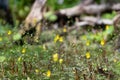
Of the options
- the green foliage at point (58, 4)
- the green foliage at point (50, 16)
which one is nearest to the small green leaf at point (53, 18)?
the green foliage at point (50, 16)

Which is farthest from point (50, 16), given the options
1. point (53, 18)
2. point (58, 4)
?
point (58, 4)

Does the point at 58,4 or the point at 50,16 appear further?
the point at 58,4

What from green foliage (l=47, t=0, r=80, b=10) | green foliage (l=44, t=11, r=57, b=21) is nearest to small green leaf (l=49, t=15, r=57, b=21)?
green foliage (l=44, t=11, r=57, b=21)

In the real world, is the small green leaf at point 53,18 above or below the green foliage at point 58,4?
below

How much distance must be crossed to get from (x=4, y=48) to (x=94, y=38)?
7.83 feet

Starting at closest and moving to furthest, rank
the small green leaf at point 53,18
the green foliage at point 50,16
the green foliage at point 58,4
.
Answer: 1. the green foliage at point 50,16
2. the small green leaf at point 53,18
3. the green foliage at point 58,4

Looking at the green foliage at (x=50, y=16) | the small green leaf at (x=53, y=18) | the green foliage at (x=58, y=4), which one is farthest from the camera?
the green foliage at (x=58, y=4)

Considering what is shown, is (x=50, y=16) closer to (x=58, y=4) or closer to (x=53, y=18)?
(x=53, y=18)

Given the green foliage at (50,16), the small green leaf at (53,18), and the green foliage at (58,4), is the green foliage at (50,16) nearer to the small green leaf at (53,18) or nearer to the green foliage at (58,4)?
the small green leaf at (53,18)

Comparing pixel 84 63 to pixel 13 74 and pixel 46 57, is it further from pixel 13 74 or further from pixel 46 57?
pixel 13 74

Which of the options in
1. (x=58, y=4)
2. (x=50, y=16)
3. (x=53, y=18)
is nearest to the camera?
(x=50, y=16)

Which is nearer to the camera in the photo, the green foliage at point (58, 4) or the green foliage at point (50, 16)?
the green foliage at point (50, 16)

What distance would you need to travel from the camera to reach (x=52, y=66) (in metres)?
6.15

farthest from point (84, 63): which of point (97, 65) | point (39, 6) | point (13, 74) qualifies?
point (39, 6)
